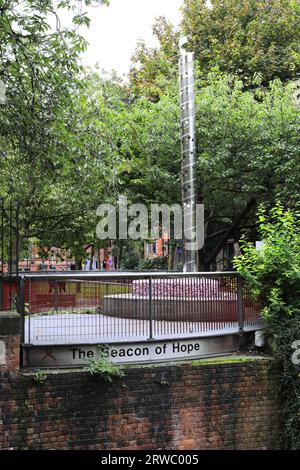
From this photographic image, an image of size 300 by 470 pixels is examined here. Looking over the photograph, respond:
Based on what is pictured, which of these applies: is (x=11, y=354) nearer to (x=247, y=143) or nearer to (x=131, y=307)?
(x=131, y=307)

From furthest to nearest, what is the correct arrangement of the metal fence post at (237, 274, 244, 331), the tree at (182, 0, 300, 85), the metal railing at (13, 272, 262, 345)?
the tree at (182, 0, 300, 85) < the metal fence post at (237, 274, 244, 331) < the metal railing at (13, 272, 262, 345)

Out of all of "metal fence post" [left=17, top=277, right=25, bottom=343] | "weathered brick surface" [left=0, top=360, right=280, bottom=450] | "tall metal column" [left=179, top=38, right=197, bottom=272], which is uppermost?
"tall metal column" [left=179, top=38, right=197, bottom=272]

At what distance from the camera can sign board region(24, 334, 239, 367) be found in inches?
291

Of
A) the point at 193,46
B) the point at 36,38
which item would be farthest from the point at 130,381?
the point at 193,46

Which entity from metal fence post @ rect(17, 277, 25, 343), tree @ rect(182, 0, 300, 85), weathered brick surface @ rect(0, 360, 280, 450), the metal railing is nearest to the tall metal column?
the metal railing

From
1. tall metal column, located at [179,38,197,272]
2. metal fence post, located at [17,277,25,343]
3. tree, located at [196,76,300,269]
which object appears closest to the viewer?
metal fence post, located at [17,277,25,343]

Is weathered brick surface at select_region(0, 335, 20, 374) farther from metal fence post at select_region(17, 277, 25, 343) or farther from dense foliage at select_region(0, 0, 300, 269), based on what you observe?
dense foliage at select_region(0, 0, 300, 269)

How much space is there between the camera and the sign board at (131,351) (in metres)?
7.38

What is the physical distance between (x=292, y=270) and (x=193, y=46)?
18.1m

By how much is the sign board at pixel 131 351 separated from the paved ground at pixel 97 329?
10 cm

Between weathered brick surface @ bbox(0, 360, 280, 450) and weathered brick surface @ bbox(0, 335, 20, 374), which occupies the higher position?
weathered brick surface @ bbox(0, 335, 20, 374)

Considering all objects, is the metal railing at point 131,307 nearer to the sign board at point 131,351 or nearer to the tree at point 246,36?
the sign board at point 131,351

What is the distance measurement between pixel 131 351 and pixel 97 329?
641 mm

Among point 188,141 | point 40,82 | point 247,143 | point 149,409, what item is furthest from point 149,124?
point 149,409
